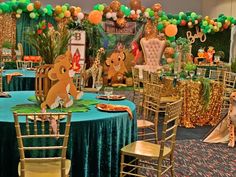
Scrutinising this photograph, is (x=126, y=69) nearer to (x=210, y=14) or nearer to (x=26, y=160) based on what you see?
(x=210, y=14)

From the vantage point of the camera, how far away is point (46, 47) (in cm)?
334

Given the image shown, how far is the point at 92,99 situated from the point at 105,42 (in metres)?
8.65

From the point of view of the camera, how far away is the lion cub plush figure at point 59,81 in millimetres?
3258

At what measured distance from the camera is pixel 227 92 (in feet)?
26.1

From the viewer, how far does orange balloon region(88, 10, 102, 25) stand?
11328 mm

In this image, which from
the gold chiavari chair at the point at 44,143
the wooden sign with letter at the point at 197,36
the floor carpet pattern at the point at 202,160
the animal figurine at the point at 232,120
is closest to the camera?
the gold chiavari chair at the point at 44,143

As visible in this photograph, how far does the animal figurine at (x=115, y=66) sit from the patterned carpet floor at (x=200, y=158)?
605cm

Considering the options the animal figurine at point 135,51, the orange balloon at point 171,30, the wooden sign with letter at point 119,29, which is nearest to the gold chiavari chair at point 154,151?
the animal figurine at point 135,51

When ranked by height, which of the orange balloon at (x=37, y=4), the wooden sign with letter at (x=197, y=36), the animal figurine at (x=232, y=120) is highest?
the orange balloon at (x=37, y=4)

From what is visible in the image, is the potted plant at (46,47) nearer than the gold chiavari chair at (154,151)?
No

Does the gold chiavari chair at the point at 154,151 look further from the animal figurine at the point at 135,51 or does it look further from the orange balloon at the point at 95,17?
the animal figurine at the point at 135,51

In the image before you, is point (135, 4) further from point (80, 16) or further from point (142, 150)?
point (142, 150)

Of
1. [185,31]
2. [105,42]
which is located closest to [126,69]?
[105,42]

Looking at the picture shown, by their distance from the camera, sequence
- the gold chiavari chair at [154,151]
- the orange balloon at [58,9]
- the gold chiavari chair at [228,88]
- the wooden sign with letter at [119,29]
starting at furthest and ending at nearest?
the wooden sign with letter at [119,29]
the orange balloon at [58,9]
the gold chiavari chair at [228,88]
the gold chiavari chair at [154,151]
